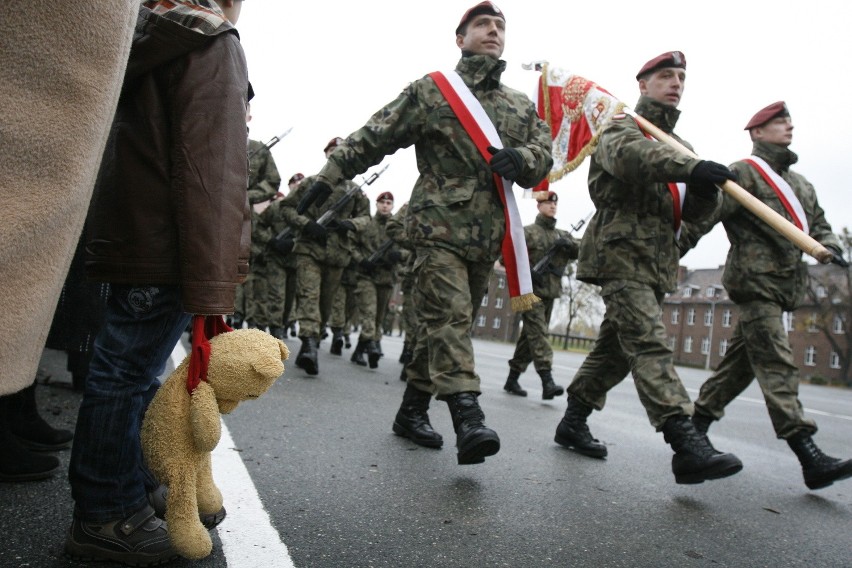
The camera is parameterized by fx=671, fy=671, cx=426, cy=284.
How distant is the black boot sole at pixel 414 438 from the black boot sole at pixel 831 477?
217 centimetres

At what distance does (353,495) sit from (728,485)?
97.7 inches

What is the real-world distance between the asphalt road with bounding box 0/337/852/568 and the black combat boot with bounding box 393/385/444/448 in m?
0.08

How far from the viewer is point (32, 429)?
3.03 metres

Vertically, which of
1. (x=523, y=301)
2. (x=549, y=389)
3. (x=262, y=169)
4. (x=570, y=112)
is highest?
(x=570, y=112)

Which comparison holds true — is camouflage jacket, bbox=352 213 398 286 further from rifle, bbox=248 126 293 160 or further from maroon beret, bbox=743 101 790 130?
maroon beret, bbox=743 101 790 130

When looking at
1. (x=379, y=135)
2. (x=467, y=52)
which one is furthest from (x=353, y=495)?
(x=467, y=52)

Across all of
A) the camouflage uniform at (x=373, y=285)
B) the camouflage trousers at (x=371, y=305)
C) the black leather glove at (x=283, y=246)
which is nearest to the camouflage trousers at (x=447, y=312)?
the camouflage uniform at (x=373, y=285)

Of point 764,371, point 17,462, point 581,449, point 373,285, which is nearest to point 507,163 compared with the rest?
point 581,449

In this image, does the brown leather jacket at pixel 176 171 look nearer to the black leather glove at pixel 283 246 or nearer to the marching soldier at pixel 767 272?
the marching soldier at pixel 767 272

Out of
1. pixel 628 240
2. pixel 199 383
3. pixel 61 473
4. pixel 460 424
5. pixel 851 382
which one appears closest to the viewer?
pixel 199 383

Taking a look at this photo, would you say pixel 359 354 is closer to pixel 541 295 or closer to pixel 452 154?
pixel 541 295

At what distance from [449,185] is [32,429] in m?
2.40

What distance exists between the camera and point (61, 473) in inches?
107

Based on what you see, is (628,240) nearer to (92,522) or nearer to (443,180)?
(443,180)
